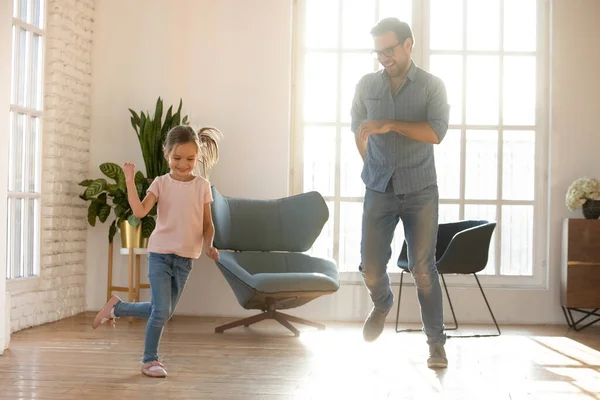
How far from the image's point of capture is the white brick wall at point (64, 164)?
566 cm

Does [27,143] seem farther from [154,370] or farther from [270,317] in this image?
[154,370]

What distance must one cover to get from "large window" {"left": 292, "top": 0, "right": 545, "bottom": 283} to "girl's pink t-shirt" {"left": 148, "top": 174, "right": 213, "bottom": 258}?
255cm

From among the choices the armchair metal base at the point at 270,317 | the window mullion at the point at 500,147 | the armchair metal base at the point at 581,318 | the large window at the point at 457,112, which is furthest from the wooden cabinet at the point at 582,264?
the armchair metal base at the point at 270,317

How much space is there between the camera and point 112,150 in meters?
6.36

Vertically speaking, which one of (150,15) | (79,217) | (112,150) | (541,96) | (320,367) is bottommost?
(320,367)

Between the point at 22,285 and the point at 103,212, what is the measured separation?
76 centimetres

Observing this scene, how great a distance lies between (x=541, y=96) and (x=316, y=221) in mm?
2006

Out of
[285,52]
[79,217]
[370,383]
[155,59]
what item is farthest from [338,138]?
[370,383]

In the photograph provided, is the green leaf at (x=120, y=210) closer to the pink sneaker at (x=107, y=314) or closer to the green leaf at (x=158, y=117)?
the green leaf at (x=158, y=117)

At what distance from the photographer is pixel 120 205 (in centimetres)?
575

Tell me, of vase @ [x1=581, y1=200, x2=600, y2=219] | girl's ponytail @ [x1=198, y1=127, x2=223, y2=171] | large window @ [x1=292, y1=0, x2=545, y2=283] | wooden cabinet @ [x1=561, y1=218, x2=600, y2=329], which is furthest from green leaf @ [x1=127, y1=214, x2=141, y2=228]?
vase @ [x1=581, y1=200, x2=600, y2=219]

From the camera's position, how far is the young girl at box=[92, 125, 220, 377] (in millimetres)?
3764

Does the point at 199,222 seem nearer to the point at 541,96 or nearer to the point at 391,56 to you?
the point at 391,56

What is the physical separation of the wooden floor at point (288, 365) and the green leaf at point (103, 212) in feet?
2.35
